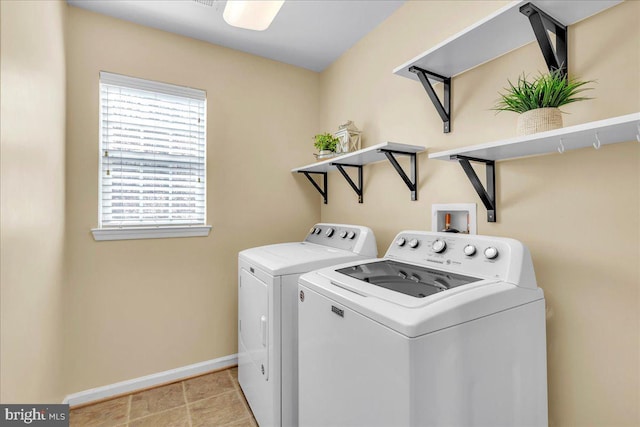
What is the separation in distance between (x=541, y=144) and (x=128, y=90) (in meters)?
2.38

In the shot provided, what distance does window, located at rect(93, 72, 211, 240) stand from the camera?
2.00 metres

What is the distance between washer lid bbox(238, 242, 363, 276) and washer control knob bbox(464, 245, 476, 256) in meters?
0.64

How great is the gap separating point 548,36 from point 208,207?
2141 mm

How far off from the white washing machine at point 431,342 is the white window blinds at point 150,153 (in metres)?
1.40

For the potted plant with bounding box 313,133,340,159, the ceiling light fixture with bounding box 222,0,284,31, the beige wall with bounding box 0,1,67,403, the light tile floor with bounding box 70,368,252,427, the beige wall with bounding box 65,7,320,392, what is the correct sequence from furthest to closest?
the potted plant with bounding box 313,133,340,159
the beige wall with bounding box 65,7,320,392
the light tile floor with bounding box 70,368,252,427
the ceiling light fixture with bounding box 222,0,284,31
the beige wall with bounding box 0,1,67,403

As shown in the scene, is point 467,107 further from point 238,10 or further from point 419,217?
point 238,10

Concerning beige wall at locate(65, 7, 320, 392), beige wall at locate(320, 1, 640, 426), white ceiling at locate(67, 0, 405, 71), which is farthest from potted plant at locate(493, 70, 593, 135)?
beige wall at locate(65, 7, 320, 392)

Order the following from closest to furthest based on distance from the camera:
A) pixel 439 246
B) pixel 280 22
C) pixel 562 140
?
pixel 562 140
pixel 439 246
pixel 280 22

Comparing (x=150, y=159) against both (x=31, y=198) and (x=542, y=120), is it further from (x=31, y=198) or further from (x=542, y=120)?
(x=542, y=120)

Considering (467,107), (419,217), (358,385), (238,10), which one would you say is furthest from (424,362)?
(238,10)

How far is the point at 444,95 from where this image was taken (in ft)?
5.30

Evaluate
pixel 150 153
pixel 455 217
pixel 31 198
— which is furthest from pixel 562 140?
pixel 150 153

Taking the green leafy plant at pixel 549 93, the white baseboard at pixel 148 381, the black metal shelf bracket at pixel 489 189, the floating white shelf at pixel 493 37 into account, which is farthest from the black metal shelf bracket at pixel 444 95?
the white baseboard at pixel 148 381

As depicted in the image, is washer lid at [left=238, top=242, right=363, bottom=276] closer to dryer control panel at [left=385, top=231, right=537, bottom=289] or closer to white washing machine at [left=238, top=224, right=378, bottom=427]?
white washing machine at [left=238, top=224, right=378, bottom=427]
